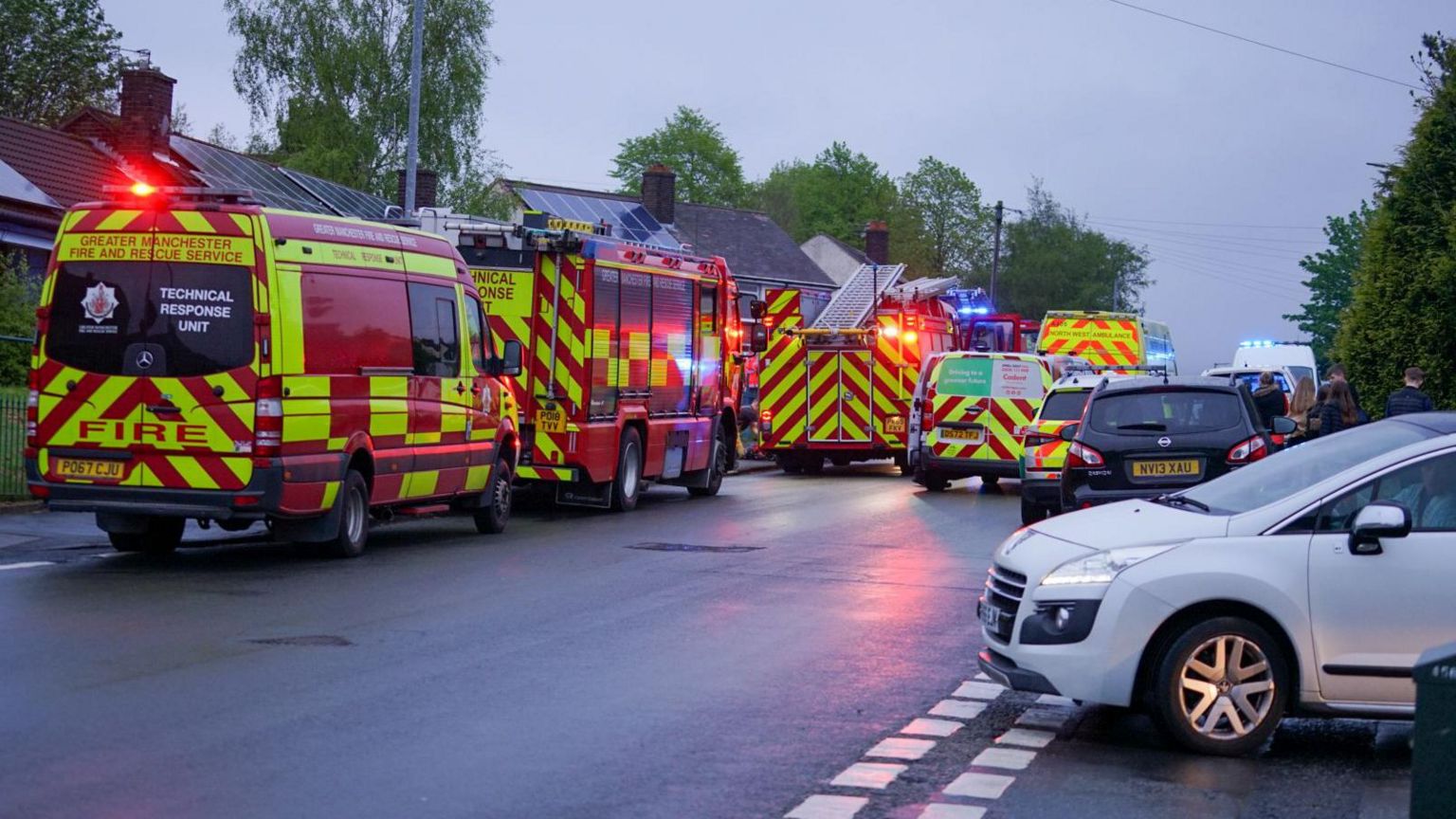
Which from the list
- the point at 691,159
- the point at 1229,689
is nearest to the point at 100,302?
the point at 1229,689

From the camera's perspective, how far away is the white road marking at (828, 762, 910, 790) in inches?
290

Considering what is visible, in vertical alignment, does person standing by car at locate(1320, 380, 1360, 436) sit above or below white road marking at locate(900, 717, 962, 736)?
above

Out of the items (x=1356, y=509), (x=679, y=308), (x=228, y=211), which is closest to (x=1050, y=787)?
(x=1356, y=509)

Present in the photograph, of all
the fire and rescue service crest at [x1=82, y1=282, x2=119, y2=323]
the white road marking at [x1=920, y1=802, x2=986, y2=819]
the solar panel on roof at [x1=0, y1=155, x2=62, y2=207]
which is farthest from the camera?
the solar panel on roof at [x1=0, y1=155, x2=62, y2=207]

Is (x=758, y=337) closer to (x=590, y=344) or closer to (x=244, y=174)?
(x=590, y=344)

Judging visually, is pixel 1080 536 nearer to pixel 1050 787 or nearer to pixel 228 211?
pixel 1050 787

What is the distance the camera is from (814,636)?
11.5 m

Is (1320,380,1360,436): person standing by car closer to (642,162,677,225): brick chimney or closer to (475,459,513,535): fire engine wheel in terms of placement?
(475,459,513,535): fire engine wheel

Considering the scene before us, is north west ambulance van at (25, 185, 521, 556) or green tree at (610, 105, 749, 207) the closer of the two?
north west ambulance van at (25, 185, 521, 556)

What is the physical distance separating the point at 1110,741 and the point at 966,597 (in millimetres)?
5267

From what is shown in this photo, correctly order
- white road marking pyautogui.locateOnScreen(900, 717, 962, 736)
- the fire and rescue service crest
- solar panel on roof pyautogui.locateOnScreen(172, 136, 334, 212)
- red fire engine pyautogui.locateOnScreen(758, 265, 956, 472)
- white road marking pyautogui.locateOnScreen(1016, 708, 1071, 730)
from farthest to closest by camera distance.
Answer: solar panel on roof pyautogui.locateOnScreen(172, 136, 334, 212) → red fire engine pyautogui.locateOnScreen(758, 265, 956, 472) → the fire and rescue service crest → white road marking pyautogui.locateOnScreen(1016, 708, 1071, 730) → white road marking pyautogui.locateOnScreen(900, 717, 962, 736)

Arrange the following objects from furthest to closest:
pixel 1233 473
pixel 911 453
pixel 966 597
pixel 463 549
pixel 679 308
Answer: pixel 911 453 → pixel 679 308 → pixel 463 549 → pixel 966 597 → pixel 1233 473

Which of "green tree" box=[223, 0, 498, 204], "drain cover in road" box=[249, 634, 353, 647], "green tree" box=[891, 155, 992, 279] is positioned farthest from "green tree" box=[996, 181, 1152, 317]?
"drain cover in road" box=[249, 634, 353, 647]

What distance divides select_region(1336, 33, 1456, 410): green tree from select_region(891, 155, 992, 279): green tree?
9022 cm
